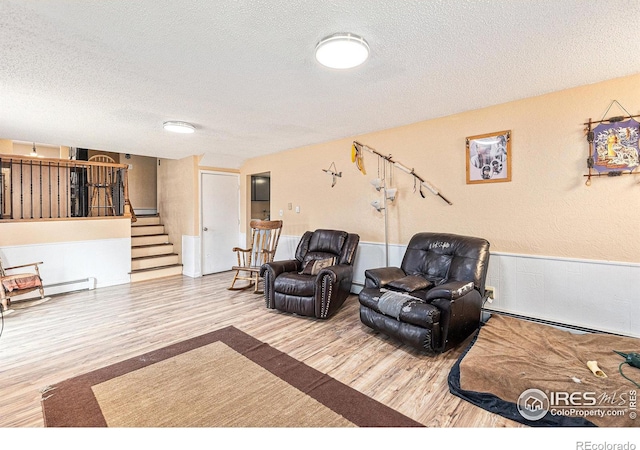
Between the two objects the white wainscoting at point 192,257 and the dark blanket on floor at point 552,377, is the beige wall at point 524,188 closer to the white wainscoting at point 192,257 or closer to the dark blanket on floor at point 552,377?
the dark blanket on floor at point 552,377

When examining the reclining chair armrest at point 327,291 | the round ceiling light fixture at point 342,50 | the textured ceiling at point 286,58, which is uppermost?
the textured ceiling at point 286,58

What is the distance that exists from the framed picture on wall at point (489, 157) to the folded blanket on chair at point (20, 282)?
214 inches

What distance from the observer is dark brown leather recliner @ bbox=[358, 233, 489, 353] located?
2323 mm

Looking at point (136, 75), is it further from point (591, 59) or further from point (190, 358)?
point (591, 59)

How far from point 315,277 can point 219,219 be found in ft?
10.8

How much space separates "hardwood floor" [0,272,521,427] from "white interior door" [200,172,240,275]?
1.49m

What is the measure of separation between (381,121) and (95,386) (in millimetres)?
3683

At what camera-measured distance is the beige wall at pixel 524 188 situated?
2.41m

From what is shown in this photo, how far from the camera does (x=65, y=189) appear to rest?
18.0ft

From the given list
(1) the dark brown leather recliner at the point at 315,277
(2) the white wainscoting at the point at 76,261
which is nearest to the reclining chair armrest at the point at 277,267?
(1) the dark brown leather recliner at the point at 315,277

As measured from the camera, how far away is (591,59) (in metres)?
2.04
